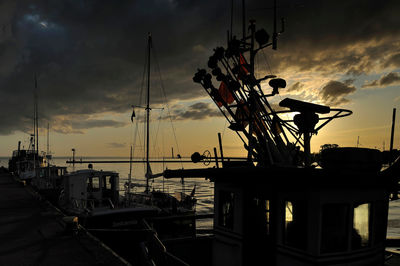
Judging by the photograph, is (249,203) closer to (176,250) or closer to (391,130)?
(176,250)

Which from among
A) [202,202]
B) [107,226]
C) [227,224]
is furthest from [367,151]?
[202,202]

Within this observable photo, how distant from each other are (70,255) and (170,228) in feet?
29.7

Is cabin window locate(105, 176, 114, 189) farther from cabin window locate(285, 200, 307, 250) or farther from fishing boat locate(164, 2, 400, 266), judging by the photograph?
cabin window locate(285, 200, 307, 250)

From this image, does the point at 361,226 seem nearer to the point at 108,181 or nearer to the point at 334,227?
the point at 334,227

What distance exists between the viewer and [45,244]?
13.1 m

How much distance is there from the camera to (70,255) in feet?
38.0

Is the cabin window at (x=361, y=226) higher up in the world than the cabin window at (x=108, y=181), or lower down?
higher up

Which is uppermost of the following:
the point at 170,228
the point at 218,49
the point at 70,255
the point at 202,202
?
the point at 218,49

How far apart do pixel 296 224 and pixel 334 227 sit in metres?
0.97

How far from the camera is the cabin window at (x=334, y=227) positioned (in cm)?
784

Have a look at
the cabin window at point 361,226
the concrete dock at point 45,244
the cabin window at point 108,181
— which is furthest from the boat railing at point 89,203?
the cabin window at point 361,226

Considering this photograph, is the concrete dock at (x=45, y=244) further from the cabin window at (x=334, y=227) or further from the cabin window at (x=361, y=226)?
the cabin window at (x=361, y=226)

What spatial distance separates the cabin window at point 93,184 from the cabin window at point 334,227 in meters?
19.9

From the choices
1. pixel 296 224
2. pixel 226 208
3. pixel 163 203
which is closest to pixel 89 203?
pixel 163 203
